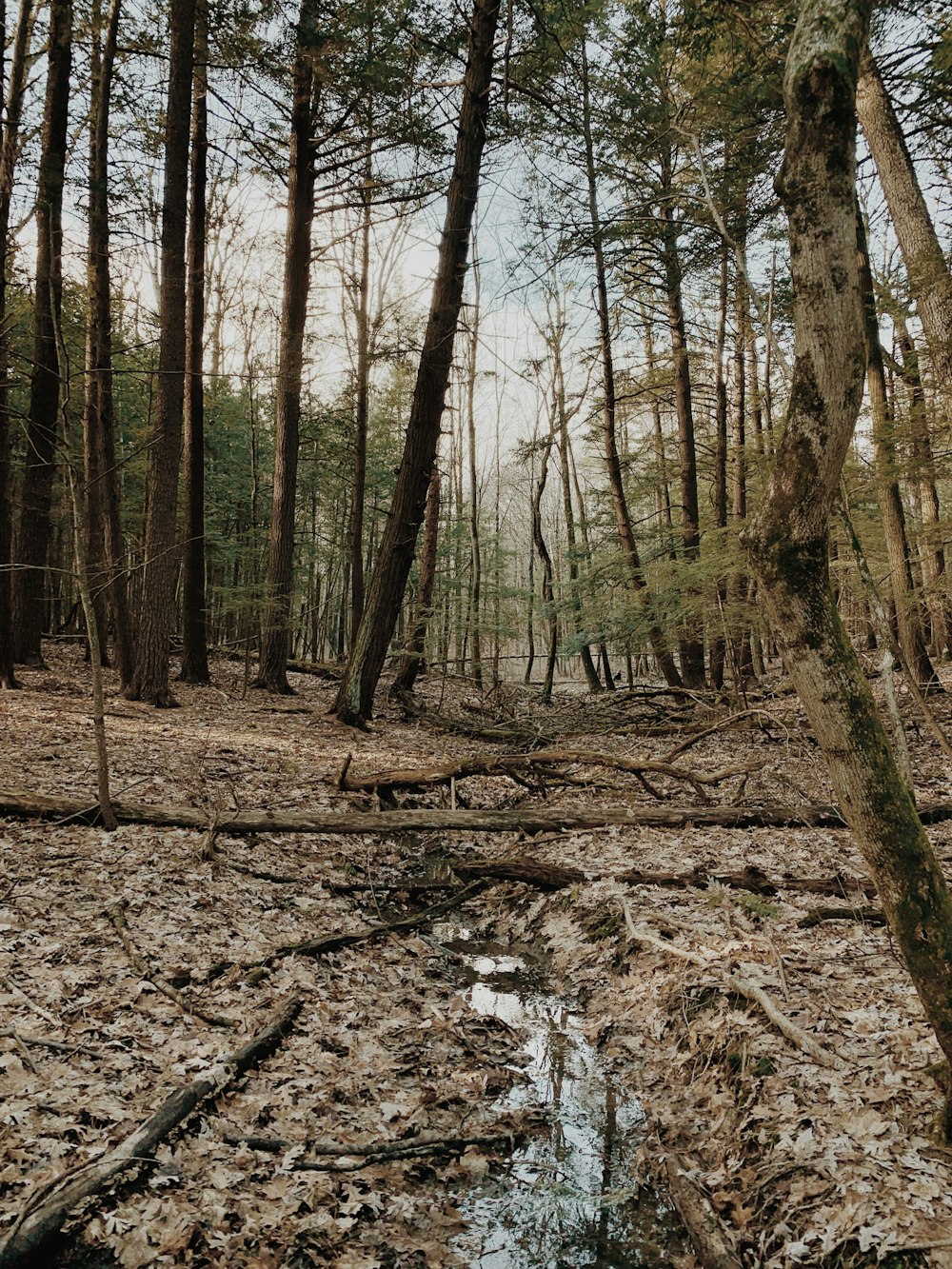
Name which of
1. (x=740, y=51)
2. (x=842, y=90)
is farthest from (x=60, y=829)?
(x=740, y=51)

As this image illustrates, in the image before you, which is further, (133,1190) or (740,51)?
(740,51)

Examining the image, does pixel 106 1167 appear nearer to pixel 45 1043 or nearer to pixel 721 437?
pixel 45 1043

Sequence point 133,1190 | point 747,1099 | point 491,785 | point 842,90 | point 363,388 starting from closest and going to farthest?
point 842,90, point 133,1190, point 747,1099, point 491,785, point 363,388

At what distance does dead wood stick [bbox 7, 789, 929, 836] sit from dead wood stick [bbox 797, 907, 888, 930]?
199cm

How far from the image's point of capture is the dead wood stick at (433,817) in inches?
244

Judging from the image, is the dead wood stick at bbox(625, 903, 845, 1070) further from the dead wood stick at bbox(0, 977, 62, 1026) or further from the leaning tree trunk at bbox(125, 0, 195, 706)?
the leaning tree trunk at bbox(125, 0, 195, 706)

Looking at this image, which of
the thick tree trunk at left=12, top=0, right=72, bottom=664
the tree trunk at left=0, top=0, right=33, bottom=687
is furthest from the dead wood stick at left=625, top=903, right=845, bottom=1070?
the thick tree trunk at left=12, top=0, right=72, bottom=664

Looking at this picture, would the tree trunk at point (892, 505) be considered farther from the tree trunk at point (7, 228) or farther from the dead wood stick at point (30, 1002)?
the tree trunk at point (7, 228)

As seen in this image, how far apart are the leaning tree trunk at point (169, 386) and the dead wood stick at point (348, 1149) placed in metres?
8.96

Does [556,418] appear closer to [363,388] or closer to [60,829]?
[363,388]

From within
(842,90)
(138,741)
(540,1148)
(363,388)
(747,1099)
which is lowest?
(540,1148)

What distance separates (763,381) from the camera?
17344mm

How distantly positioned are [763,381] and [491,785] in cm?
1284

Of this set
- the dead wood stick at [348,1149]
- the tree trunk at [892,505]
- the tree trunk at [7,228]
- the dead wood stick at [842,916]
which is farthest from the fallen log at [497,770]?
the tree trunk at [7,228]
